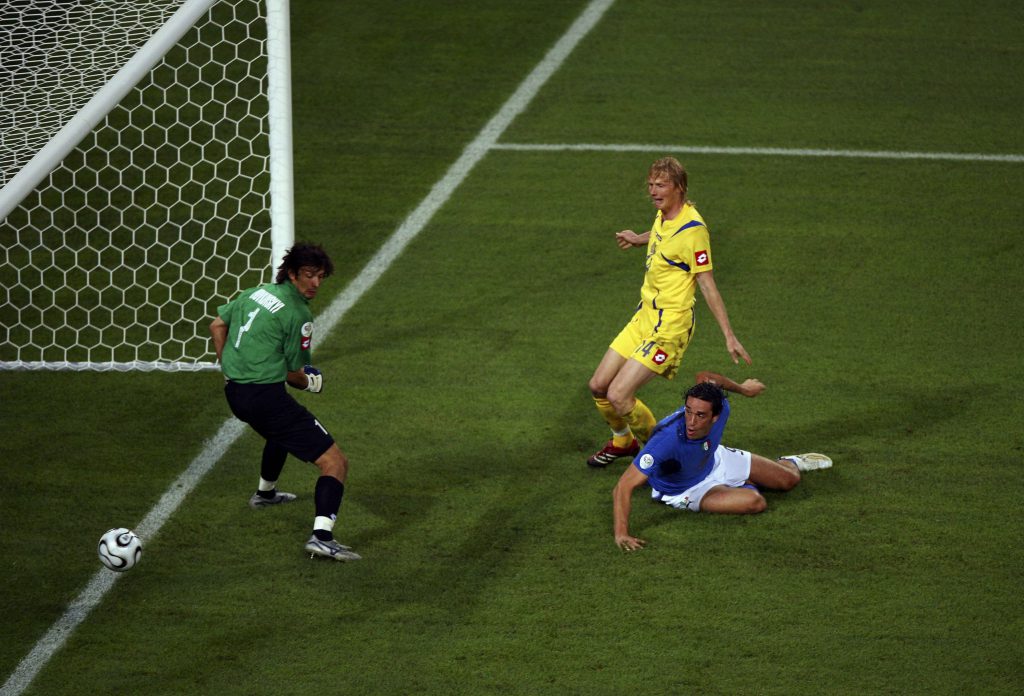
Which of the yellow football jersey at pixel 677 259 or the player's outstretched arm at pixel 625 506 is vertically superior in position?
the yellow football jersey at pixel 677 259

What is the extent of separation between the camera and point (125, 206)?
1187 centimetres

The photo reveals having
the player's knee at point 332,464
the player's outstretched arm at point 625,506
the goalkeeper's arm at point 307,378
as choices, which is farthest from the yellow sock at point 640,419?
the goalkeeper's arm at point 307,378

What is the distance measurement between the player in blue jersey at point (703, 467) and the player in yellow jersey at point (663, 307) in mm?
406

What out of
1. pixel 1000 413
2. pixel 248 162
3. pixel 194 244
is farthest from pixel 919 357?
pixel 248 162

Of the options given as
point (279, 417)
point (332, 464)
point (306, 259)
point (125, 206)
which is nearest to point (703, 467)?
point (332, 464)

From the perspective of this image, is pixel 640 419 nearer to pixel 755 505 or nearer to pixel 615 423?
pixel 615 423

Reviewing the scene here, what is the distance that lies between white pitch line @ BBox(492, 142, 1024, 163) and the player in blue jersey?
5.48 meters

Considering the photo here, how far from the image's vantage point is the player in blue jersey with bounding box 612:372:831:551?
23.1 ft

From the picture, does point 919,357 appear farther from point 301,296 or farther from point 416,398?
point 301,296

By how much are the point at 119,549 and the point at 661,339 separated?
3.04 meters

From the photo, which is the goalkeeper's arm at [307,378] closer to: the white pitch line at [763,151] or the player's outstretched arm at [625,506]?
the player's outstretched arm at [625,506]

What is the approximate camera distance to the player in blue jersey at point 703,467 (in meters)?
7.05

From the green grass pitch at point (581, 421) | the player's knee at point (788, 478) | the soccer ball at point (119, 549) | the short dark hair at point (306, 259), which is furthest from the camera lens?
the player's knee at point (788, 478)

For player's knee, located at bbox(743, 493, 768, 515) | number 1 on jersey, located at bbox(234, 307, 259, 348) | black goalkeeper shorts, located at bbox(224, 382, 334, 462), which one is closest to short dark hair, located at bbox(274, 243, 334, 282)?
number 1 on jersey, located at bbox(234, 307, 259, 348)
